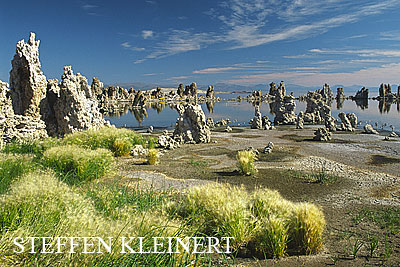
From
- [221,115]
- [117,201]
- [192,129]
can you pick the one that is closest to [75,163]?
[117,201]

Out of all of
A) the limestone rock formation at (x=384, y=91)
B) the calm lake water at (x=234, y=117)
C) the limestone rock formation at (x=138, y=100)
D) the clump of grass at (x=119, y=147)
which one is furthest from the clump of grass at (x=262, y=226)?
the limestone rock formation at (x=384, y=91)

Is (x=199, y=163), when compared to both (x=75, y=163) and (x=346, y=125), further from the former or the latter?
(x=346, y=125)

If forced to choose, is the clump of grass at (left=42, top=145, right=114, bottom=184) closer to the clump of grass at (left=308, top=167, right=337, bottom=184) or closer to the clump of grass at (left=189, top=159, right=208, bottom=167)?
the clump of grass at (left=189, top=159, right=208, bottom=167)

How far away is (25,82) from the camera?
17156 millimetres

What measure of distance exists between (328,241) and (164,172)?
736 cm

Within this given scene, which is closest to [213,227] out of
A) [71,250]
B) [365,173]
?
[71,250]

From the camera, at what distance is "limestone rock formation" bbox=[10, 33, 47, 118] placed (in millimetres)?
16812

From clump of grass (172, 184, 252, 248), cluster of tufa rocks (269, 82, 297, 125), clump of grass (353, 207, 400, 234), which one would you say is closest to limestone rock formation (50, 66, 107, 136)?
clump of grass (172, 184, 252, 248)

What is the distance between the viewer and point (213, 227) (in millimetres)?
5730

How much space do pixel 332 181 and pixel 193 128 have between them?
12477 mm

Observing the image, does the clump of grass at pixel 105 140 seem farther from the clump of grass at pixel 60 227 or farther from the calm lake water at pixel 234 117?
the calm lake water at pixel 234 117

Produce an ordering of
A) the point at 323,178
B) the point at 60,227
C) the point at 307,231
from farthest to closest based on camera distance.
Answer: the point at 323,178, the point at 307,231, the point at 60,227

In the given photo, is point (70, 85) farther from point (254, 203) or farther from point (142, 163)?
point (254, 203)

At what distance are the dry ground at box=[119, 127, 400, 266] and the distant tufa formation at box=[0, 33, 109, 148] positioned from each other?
16.5 feet
